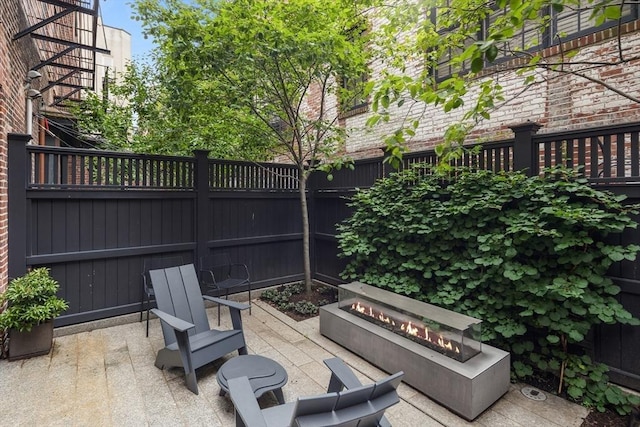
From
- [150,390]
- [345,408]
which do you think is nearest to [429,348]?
[345,408]

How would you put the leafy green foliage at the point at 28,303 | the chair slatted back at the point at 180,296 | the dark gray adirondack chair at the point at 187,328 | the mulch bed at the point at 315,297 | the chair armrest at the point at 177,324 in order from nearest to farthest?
1. the chair armrest at the point at 177,324
2. the dark gray adirondack chair at the point at 187,328
3. the leafy green foliage at the point at 28,303
4. the chair slatted back at the point at 180,296
5. the mulch bed at the point at 315,297

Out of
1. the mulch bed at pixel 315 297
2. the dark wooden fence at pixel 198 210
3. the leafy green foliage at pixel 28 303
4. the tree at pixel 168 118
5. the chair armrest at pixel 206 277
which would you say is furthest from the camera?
the chair armrest at pixel 206 277

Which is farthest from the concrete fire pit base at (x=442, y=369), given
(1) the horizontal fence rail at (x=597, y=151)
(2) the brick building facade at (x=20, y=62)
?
(2) the brick building facade at (x=20, y=62)

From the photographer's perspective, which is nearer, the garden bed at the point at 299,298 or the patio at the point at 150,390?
the patio at the point at 150,390

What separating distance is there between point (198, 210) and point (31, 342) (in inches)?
88.3

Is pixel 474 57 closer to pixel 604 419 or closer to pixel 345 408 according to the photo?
pixel 345 408

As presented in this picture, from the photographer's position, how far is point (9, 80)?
356 cm

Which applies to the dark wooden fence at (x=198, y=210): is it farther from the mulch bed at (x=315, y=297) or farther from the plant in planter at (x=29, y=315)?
the plant in planter at (x=29, y=315)

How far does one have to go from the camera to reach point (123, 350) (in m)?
3.34

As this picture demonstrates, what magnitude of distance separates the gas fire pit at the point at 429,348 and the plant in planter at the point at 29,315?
2.89 meters

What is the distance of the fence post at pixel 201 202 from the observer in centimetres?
463

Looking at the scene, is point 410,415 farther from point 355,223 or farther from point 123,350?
point 123,350

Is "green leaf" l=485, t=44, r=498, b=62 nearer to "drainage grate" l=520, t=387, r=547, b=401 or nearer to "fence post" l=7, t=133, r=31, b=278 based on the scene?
"drainage grate" l=520, t=387, r=547, b=401

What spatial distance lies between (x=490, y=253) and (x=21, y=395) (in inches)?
164
